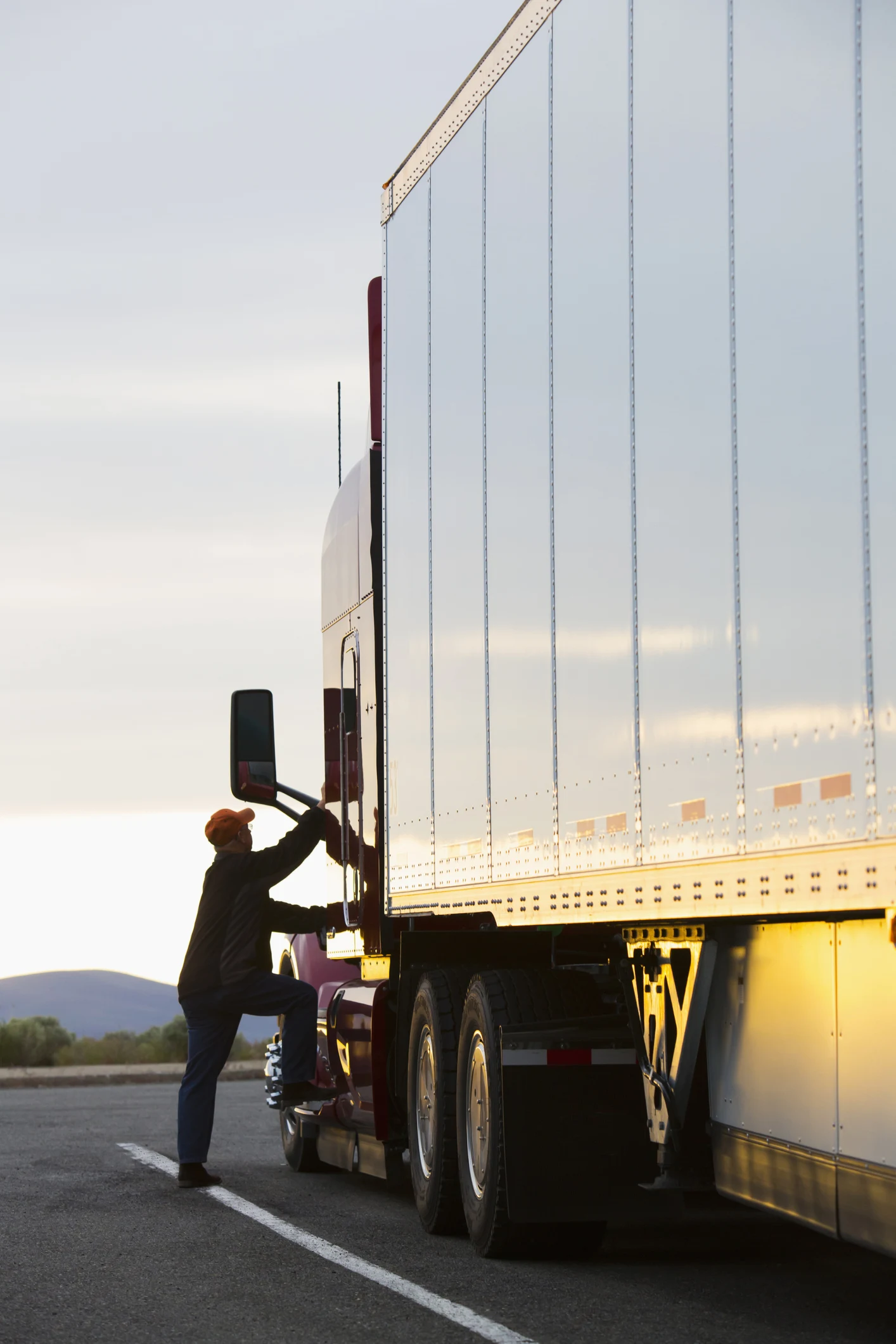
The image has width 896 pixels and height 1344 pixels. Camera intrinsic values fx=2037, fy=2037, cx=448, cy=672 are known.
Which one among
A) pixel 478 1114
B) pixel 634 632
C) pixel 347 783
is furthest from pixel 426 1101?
pixel 634 632

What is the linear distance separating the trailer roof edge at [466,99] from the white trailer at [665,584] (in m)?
0.03

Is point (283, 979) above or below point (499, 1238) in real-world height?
above

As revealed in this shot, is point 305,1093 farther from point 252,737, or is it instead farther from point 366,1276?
point 366,1276

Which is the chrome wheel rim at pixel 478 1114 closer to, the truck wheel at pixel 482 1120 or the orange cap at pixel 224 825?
the truck wheel at pixel 482 1120

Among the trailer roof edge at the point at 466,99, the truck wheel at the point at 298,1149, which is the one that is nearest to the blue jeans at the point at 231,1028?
the truck wheel at the point at 298,1149

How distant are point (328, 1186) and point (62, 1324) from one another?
16.8ft

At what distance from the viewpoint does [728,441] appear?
628 cm

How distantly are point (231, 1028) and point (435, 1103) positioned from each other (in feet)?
8.68

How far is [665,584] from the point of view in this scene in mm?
6742

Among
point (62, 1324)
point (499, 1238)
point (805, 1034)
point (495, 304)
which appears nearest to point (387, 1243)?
point (499, 1238)

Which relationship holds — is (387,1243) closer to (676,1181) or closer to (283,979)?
(676,1181)

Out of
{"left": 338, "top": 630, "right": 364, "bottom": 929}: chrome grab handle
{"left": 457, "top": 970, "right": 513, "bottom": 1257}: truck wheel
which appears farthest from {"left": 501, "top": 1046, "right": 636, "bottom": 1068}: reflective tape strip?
{"left": 338, "top": 630, "right": 364, "bottom": 929}: chrome grab handle

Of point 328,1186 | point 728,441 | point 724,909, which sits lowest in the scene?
point 328,1186

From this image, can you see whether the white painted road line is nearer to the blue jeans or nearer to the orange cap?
the blue jeans
